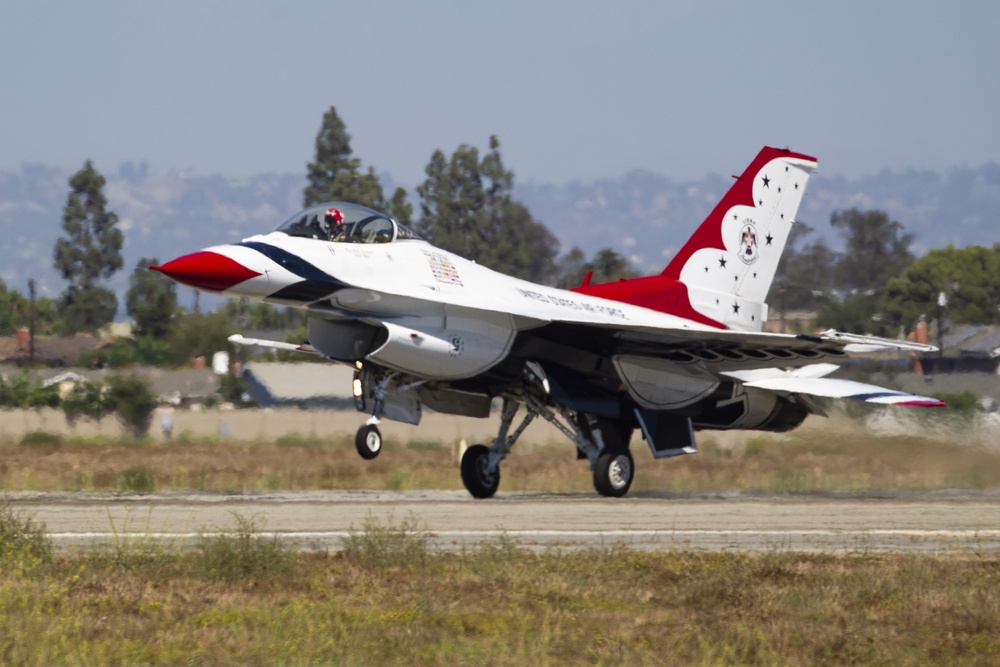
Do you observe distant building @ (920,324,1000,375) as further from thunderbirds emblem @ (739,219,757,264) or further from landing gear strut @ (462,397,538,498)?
landing gear strut @ (462,397,538,498)

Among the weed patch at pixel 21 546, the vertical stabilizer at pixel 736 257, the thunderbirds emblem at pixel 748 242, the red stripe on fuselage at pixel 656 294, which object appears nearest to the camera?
the weed patch at pixel 21 546

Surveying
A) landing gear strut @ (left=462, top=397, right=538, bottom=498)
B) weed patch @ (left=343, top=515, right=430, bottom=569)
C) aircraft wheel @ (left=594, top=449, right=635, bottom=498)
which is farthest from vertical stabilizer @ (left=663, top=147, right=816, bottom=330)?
weed patch @ (left=343, top=515, right=430, bottom=569)

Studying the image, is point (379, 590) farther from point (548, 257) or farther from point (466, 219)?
point (548, 257)

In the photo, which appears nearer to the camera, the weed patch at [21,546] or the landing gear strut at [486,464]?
the weed patch at [21,546]

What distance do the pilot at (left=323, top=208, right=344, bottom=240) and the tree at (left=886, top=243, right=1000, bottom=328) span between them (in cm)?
5825

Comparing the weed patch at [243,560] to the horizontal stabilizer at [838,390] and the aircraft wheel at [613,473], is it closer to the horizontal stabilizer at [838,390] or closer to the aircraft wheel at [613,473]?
the aircraft wheel at [613,473]

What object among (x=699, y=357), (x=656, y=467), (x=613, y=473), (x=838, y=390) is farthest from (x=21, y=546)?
(x=656, y=467)

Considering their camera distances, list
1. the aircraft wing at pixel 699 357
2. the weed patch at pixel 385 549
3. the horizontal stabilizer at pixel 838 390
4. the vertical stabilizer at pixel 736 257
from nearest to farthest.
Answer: the weed patch at pixel 385 549
the aircraft wing at pixel 699 357
the horizontal stabilizer at pixel 838 390
the vertical stabilizer at pixel 736 257

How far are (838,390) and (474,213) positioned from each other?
86479 millimetres

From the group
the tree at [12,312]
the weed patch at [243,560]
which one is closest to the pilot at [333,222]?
the weed patch at [243,560]

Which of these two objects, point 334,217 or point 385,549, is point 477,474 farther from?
point 385,549

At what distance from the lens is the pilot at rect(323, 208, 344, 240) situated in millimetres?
18266

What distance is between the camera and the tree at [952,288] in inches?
2987

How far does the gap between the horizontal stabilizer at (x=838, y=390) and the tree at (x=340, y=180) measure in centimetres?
6187
